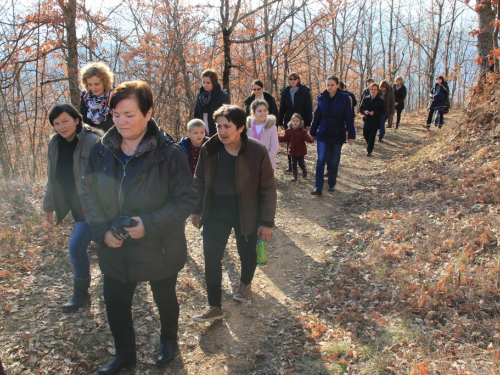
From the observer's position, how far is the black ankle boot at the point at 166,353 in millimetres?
3256

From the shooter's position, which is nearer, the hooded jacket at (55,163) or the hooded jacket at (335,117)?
the hooded jacket at (55,163)

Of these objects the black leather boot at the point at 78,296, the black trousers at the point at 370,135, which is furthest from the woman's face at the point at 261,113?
the black trousers at the point at 370,135

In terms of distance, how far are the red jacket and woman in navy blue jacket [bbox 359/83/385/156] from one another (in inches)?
154

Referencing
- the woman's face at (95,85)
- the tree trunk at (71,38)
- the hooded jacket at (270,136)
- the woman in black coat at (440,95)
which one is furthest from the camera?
the woman in black coat at (440,95)

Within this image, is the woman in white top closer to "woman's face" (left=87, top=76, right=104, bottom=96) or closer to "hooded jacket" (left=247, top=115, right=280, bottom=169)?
"hooded jacket" (left=247, top=115, right=280, bottom=169)

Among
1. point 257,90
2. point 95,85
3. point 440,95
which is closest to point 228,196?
point 95,85

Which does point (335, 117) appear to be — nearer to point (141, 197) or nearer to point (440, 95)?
point (141, 197)

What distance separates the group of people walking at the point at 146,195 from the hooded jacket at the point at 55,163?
0.03ft

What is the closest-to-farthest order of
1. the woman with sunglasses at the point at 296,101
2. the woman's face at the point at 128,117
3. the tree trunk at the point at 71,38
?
the woman's face at the point at 128,117 → the tree trunk at the point at 71,38 → the woman with sunglasses at the point at 296,101

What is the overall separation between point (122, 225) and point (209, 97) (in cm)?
475

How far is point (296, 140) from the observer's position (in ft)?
29.0

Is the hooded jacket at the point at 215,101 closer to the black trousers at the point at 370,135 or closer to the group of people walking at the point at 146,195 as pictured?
the group of people walking at the point at 146,195

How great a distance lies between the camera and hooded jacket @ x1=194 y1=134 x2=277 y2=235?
12.1 feet

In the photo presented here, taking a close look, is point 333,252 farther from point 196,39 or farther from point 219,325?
point 196,39
